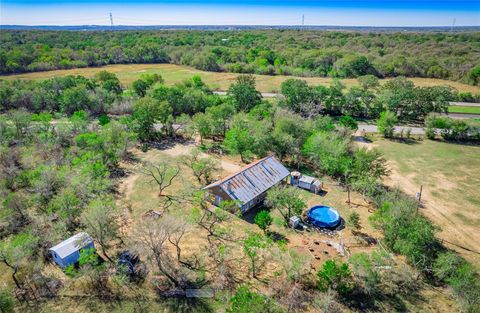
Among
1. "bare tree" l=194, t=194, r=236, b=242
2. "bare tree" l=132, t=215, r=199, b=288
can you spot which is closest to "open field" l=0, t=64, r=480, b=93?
"bare tree" l=194, t=194, r=236, b=242

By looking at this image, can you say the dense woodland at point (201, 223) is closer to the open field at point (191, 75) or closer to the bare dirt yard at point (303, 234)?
the bare dirt yard at point (303, 234)

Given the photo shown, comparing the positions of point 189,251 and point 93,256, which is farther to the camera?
point 189,251

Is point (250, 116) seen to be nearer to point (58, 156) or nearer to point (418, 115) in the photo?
point (58, 156)

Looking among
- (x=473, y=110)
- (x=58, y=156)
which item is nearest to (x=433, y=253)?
(x=58, y=156)

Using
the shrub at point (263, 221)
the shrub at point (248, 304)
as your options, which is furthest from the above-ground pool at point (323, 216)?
the shrub at point (248, 304)

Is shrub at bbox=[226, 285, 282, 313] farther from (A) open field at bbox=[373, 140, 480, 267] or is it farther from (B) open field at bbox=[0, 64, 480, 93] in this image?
(B) open field at bbox=[0, 64, 480, 93]

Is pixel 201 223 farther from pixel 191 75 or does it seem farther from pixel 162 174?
pixel 191 75

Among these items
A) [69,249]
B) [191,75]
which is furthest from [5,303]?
[191,75]
